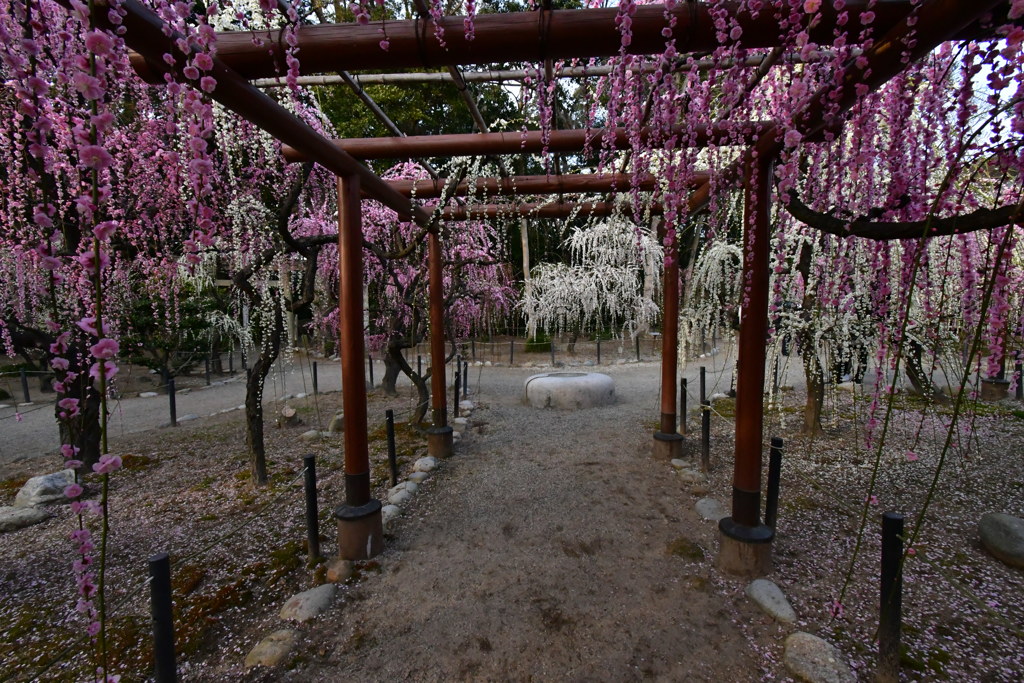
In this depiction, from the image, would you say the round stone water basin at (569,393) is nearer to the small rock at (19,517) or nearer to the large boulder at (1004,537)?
the large boulder at (1004,537)

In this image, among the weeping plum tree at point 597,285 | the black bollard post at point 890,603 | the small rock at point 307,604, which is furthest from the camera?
the weeping plum tree at point 597,285

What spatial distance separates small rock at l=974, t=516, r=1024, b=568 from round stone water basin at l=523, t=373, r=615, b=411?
477 cm

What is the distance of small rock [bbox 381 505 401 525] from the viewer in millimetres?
3535

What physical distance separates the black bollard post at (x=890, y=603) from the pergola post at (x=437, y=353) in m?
3.83

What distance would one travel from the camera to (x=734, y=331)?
5.38 m

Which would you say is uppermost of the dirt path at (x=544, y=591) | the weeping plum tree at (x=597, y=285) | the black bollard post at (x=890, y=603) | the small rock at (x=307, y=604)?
the weeping plum tree at (x=597, y=285)

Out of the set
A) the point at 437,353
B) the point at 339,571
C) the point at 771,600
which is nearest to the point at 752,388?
the point at 771,600

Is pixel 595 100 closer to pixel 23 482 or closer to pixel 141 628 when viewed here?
pixel 141 628

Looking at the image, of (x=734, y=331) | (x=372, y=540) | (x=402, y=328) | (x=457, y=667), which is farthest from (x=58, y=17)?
(x=734, y=331)

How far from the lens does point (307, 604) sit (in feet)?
8.24

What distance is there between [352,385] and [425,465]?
6.24ft

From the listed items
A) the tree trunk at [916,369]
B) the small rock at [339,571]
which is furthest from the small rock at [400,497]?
the tree trunk at [916,369]

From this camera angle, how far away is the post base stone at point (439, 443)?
5004mm

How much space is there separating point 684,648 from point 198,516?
3518mm
